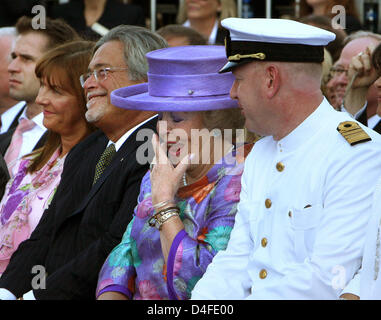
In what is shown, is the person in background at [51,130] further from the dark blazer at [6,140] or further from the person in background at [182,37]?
the person in background at [182,37]

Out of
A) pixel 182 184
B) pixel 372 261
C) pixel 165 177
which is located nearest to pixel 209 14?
pixel 182 184

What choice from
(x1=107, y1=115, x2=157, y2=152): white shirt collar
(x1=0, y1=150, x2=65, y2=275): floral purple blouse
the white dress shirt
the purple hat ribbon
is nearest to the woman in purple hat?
the purple hat ribbon

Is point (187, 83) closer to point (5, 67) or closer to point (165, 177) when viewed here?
point (165, 177)

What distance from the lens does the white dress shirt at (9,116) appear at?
692cm

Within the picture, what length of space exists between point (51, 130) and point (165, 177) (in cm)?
186

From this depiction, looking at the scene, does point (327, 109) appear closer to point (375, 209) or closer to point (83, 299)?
point (375, 209)

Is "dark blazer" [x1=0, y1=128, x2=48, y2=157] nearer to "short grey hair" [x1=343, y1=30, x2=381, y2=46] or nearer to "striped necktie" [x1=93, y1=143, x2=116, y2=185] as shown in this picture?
"striped necktie" [x1=93, y1=143, x2=116, y2=185]

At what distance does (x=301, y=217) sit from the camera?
3084 mm

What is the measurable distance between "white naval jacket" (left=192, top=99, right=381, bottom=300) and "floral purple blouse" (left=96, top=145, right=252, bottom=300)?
106 millimetres

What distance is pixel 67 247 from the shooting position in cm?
434

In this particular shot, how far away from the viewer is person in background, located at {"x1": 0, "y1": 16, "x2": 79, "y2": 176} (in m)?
6.01

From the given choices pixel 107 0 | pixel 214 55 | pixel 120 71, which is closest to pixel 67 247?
pixel 120 71

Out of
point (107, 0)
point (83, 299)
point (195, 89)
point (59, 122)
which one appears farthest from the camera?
point (107, 0)
